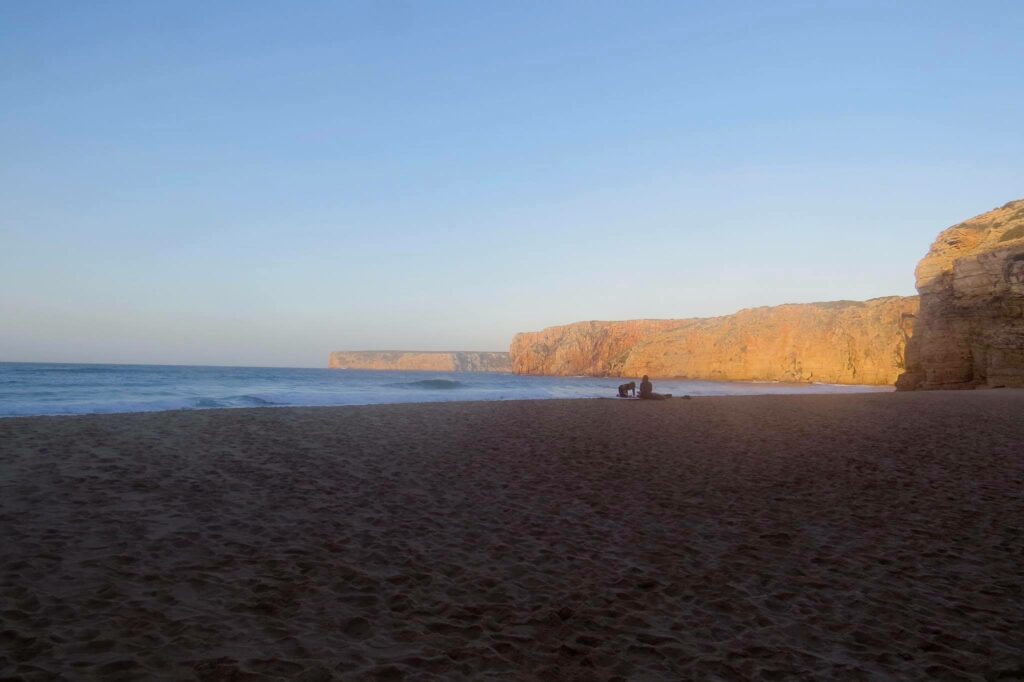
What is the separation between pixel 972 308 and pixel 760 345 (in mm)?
44982

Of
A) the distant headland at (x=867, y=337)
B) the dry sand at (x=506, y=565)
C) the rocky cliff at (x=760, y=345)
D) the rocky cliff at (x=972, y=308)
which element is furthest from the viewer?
the rocky cliff at (x=760, y=345)

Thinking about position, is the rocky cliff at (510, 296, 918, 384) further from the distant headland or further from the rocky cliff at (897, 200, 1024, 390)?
the rocky cliff at (897, 200, 1024, 390)

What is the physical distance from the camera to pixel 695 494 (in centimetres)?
738

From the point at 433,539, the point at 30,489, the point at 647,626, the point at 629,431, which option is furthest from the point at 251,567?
the point at 629,431

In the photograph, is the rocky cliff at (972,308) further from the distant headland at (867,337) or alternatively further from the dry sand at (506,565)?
the dry sand at (506,565)

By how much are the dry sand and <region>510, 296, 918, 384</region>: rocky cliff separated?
47.3m

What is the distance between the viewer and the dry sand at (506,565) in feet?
10.6

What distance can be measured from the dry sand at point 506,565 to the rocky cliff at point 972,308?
25.7 m

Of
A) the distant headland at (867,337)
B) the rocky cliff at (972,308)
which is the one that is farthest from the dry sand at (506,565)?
the distant headland at (867,337)

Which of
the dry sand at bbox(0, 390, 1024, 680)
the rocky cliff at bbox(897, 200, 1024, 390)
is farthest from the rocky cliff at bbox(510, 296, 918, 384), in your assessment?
the dry sand at bbox(0, 390, 1024, 680)

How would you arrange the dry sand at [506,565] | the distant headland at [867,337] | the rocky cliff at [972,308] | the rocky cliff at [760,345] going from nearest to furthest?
the dry sand at [506,565] → the rocky cliff at [972,308] → the distant headland at [867,337] → the rocky cliff at [760,345]

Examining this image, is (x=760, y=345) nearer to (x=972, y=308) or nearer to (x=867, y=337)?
(x=867, y=337)

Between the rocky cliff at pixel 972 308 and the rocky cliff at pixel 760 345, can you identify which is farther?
the rocky cliff at pixel 760 345

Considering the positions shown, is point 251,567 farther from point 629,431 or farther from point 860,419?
point 860,419
